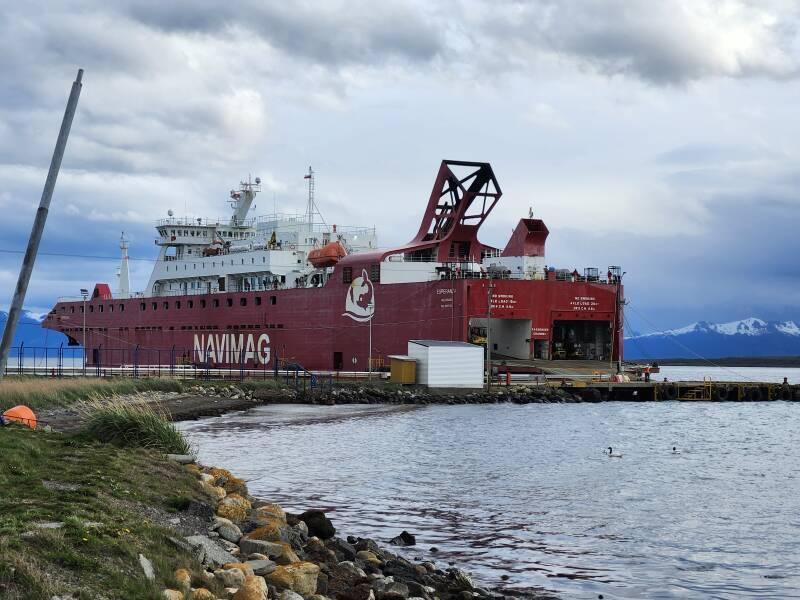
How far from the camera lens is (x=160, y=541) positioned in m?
7.40

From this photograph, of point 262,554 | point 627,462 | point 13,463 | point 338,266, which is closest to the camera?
point 262,554

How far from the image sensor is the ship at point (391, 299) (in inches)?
1527

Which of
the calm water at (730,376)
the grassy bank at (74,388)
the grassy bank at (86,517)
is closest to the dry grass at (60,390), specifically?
the grassy bank at (74,388)

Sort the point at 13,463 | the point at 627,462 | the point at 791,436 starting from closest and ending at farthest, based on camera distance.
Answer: the point at 13,463 < the point at 627,462 < the point at 791,436

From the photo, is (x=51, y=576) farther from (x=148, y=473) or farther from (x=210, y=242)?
(x=210, y=242)

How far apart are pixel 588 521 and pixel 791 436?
54.1ft

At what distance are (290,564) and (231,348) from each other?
42.8m

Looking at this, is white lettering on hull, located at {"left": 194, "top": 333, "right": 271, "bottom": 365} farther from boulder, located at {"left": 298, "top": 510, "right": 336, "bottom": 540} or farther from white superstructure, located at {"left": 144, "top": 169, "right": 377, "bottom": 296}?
boulder, located at {"left": 298, "top": 510, "right": 336, "bottom": 540}

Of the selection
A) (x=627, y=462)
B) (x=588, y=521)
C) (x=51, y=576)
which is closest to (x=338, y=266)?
(x=627, y=462)

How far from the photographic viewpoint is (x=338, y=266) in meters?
43.1

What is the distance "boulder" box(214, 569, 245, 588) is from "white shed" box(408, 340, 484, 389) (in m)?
29.0

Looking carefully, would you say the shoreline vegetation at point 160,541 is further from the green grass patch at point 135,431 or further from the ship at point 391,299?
the ship at point 391,299

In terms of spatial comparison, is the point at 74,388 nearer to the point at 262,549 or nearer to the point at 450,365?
the point at 450,365

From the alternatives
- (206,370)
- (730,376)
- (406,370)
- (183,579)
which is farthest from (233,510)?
(730,376)
